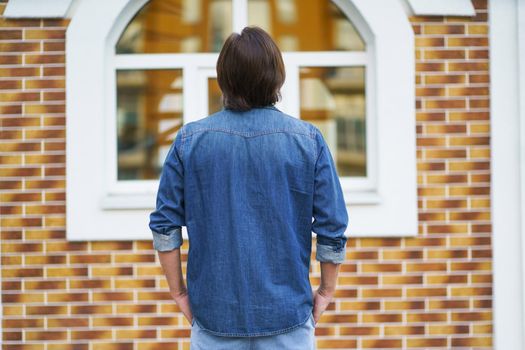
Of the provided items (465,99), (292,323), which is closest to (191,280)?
(292,323)

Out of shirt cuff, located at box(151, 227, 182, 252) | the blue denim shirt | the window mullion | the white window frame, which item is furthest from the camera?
the window mullion

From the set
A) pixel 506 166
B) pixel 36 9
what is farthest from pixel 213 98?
pixel 506 166

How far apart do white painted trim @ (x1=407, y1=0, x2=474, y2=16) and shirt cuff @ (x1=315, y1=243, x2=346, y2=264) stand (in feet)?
6.66

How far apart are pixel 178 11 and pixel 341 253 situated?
90.1 inches

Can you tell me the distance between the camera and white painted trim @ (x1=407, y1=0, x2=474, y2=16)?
367cm

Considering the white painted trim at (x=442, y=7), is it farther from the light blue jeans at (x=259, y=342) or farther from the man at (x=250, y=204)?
the light blue jeans at (x=259, y=342)

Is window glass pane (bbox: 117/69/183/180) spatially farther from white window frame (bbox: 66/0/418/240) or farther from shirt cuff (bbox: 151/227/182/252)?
shirt cuff (bbox: 151/227/182/252)

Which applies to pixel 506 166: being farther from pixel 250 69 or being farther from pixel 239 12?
pixel 250 69

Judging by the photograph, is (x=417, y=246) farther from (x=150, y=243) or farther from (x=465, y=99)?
(x=150, y=243)

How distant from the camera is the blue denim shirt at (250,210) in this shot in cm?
194

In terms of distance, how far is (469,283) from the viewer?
3.72 m

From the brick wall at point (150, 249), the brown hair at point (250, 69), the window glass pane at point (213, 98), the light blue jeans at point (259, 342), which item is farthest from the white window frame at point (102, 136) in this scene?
the brown hair at point (250, 69)

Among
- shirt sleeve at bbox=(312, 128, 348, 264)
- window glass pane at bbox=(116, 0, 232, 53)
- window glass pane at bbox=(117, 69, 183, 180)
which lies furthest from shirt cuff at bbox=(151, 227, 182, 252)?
window glass pane at bbox=(116, 0, 232, 53)

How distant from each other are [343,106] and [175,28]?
1095mm
